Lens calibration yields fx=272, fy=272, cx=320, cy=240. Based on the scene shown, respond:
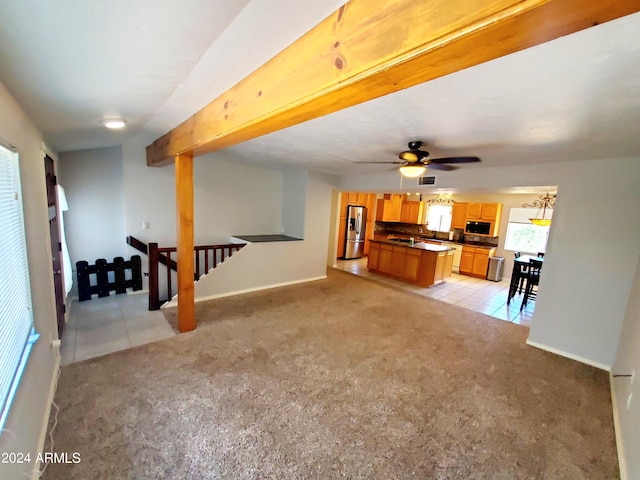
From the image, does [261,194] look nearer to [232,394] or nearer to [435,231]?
[232,394]

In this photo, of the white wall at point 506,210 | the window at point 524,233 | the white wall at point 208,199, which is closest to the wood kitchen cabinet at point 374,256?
the white wall at point 208,199

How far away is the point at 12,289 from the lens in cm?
141

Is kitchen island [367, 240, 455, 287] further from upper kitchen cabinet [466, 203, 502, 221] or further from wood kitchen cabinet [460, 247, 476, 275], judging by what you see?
Result: upper kitchen cabinet [466, 203, 502, 221]

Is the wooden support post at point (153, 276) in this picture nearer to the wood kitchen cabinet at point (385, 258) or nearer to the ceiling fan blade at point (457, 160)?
the ceiling fan blade at point (457, 160)

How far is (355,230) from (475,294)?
11.9 ft

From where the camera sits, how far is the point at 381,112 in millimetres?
1999

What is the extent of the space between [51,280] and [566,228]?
5461 millimetres

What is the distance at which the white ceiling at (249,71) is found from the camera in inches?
37.9

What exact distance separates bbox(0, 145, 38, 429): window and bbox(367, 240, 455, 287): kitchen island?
5900mm

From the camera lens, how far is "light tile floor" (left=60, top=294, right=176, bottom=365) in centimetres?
282

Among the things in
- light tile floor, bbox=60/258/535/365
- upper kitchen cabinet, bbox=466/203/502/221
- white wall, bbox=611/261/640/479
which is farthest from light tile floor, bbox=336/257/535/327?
upper kitchen cabinet, bbox=466/203/502/221

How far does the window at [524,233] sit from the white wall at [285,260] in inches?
187

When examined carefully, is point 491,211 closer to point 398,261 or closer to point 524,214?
point 524,214

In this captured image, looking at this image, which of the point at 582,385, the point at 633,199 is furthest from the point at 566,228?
the point at 582,385
